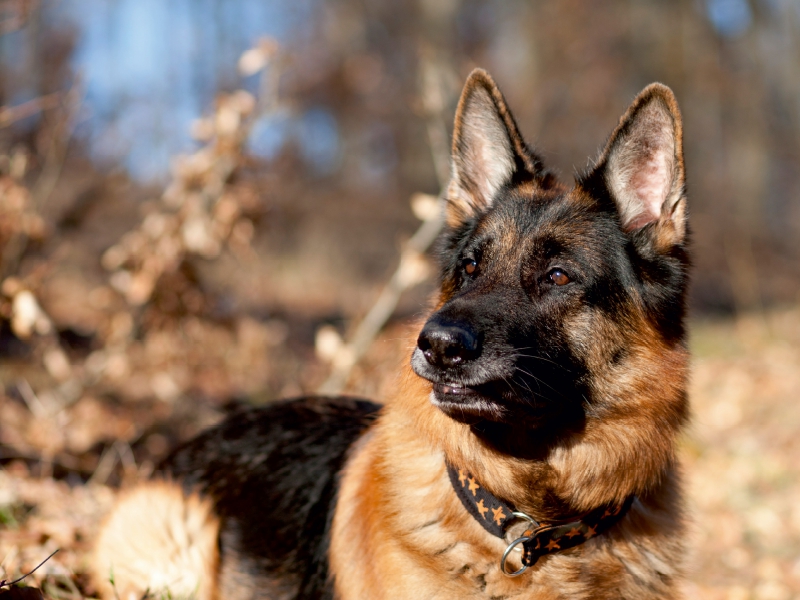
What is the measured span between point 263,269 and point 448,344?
10358 millimetres

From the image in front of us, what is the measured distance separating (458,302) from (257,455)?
1.67 m

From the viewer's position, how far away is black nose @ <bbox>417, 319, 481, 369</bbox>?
2562 millimetres

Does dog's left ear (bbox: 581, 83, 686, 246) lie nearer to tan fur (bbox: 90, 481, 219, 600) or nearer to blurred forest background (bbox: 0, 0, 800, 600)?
blurred forest background (bbox: 0, 0, 800, 600)

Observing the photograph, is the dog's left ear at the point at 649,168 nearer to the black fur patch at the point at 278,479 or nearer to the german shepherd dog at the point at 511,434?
the german shepherd dog at the point at 511,434

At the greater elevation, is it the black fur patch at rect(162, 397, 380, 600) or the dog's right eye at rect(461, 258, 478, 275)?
the dog's right eye at rect(461, 258, 478, 275)

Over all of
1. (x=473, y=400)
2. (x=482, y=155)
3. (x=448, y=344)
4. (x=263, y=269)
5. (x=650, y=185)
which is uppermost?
(x=482, y=155)

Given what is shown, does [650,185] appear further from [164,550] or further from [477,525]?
[164,550]

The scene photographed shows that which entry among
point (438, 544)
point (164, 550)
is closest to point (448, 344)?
point (438, 544)

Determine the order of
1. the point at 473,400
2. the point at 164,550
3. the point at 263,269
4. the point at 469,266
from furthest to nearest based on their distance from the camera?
the point at 263,269 < the point at 164,550 < the point at 469,266 < the point at 473,400

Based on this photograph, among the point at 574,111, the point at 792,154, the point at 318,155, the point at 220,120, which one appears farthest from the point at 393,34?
the point at 220,120

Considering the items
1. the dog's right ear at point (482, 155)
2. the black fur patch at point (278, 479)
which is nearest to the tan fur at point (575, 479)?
the black fur patch at point (278, 479)

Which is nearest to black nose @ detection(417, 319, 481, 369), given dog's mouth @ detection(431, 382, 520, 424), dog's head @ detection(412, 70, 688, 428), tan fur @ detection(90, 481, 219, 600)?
dog's head @ detection(412, 70, 688, 428)

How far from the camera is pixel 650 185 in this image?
3197 millimetres

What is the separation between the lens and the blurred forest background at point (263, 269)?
533 cm
